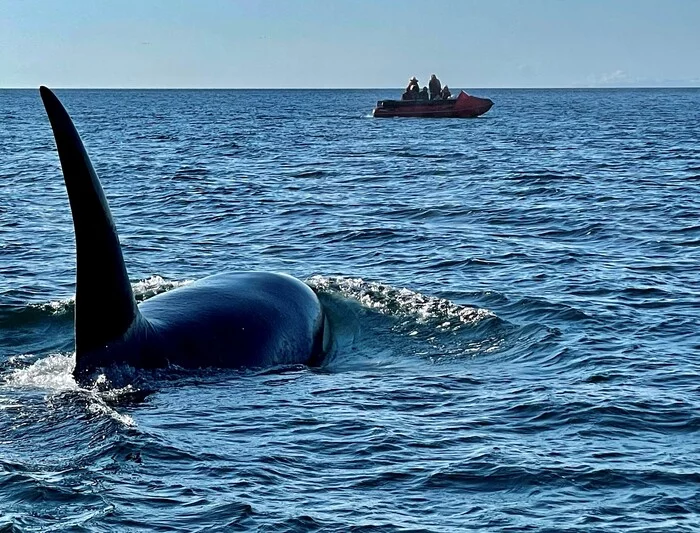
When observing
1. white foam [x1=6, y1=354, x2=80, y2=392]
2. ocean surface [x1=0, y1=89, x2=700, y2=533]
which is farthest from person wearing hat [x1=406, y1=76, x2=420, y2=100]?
white foam [x1=6, y1=354, x2=80, y2=392]

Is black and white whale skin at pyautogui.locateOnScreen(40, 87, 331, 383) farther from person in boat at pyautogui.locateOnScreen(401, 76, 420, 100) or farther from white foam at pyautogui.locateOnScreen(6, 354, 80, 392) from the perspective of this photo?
person in boat at pyautogui.locateOnScreen(401, 76, 420, 100)

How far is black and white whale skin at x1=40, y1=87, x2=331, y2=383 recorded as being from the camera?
9.53m

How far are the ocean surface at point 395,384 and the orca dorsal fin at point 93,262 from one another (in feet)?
2.24

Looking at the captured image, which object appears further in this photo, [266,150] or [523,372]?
[266,150]

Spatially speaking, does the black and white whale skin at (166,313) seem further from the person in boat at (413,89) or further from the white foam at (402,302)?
the person in boat at (413,89)

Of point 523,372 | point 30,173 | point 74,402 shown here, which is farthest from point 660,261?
point 30,173

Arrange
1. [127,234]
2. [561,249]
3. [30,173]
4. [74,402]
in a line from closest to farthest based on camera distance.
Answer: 1. [74,402]
2. [561,249]
3. [127,234]
4. [30,173]

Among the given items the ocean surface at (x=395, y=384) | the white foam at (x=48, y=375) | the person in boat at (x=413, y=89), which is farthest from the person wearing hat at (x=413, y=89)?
the white foam at (x=48, y=375)

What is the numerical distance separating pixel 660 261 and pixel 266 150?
1411 inches

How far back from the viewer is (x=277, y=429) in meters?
10.2

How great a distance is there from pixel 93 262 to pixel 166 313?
6.63 ft

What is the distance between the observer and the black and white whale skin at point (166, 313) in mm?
9531

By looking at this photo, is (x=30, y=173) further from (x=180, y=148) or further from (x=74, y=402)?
(x=74, y=402)

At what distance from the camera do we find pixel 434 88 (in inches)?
3743
